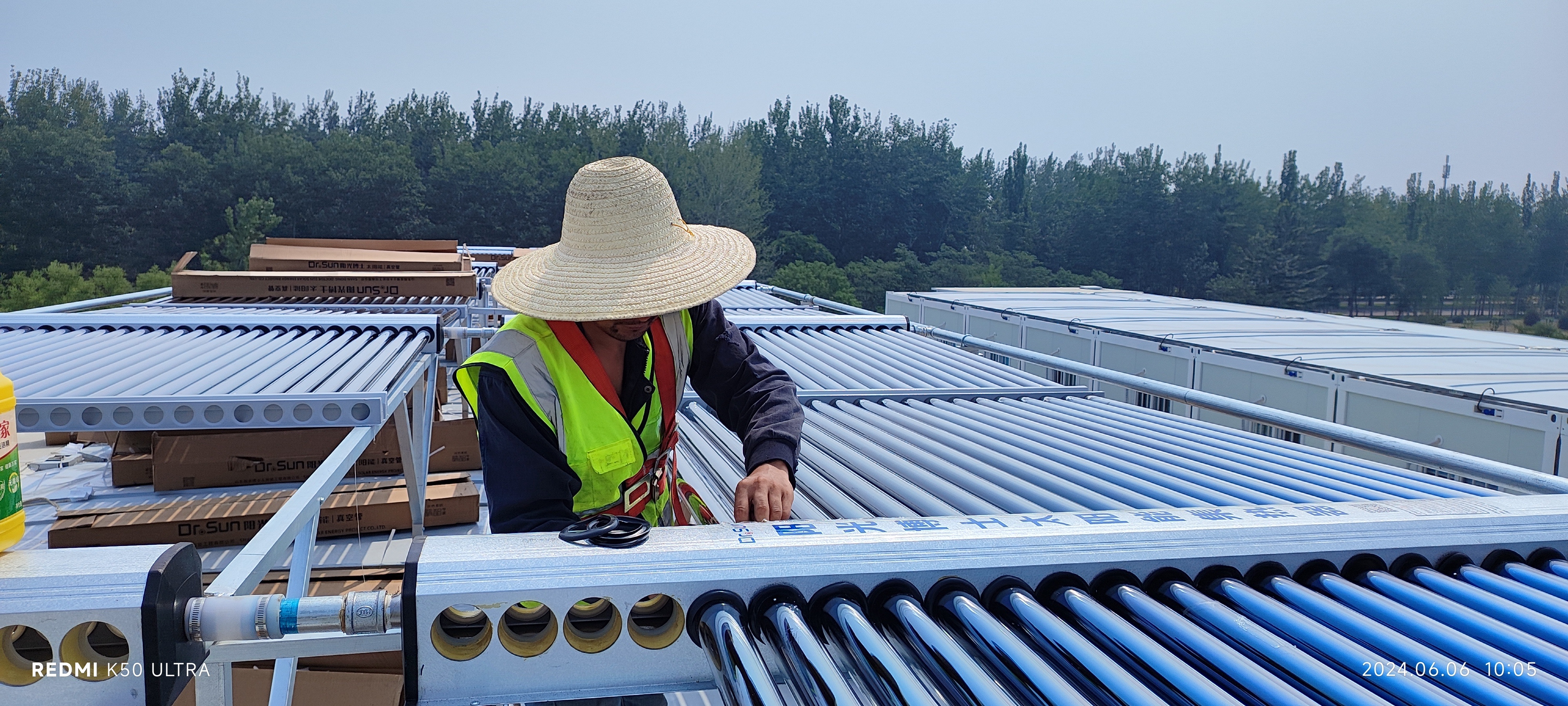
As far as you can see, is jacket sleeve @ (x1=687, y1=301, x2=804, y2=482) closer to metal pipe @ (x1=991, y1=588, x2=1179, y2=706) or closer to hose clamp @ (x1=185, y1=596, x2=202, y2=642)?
metal pipe @ (x1=991, y1=588, x2=1179, y2=706)

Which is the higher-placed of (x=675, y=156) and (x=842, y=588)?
(x=675, y=156)

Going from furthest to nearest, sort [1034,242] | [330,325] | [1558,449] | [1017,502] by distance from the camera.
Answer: [1034,242], [1558,449], [330,325], [1017,502]

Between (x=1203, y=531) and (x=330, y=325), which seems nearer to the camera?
(x=1203, y=531)

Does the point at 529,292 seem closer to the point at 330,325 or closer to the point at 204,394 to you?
the point at 204,394

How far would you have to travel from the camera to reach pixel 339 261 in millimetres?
9312

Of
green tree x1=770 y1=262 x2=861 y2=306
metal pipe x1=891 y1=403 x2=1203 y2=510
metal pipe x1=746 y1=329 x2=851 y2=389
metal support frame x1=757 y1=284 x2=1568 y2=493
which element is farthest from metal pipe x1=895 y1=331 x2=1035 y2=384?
green tree x1=770 y1=262 x2=861 y2=306

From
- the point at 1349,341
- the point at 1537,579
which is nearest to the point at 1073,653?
the point at 1537,579

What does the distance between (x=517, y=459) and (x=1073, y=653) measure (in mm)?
1505

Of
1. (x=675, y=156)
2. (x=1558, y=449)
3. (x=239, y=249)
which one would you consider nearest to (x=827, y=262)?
(x=675, y=156)

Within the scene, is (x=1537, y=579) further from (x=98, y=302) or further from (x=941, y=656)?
(x=98, y=302)

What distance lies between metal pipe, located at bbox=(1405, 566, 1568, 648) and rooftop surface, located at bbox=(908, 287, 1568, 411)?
6457 millimetres

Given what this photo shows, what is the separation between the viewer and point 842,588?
58.7 inches

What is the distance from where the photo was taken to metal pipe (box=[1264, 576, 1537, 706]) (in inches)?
50.7

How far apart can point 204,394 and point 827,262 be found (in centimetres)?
5331
